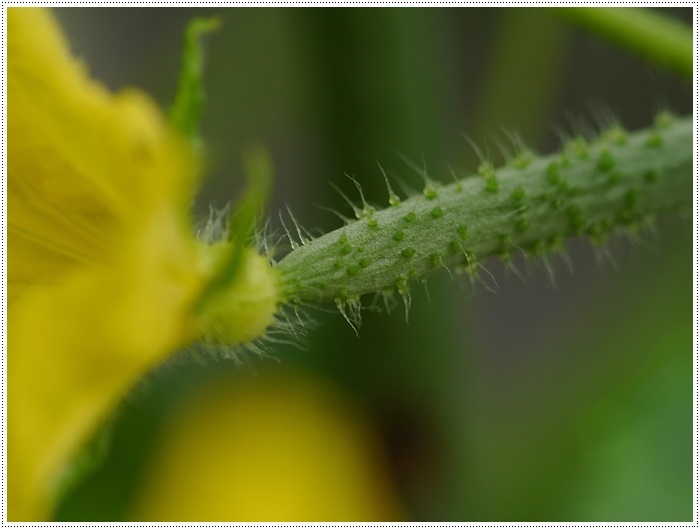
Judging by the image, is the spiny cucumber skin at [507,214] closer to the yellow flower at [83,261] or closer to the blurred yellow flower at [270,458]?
the yellow flower at [83,261]

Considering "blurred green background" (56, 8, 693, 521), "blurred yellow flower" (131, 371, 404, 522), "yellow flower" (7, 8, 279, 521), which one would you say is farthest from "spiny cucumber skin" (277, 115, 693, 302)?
"blurred yellow flower" (131, 371, 404, 522)

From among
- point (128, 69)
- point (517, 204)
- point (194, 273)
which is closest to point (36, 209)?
point (194, 273)

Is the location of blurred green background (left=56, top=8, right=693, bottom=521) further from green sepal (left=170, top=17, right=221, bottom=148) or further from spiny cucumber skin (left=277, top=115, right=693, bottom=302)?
green sepal (left=170, top=17, right=221, bottom=148)

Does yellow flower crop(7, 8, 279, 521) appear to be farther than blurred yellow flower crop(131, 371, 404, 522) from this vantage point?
No

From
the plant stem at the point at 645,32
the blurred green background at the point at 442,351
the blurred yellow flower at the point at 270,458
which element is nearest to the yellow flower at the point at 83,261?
the plant stem at the point at 645,32

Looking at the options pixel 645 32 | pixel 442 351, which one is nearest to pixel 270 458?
pixel 442 351

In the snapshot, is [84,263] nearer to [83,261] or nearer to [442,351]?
[83,261]
